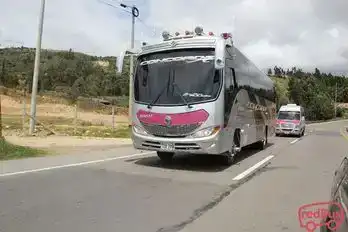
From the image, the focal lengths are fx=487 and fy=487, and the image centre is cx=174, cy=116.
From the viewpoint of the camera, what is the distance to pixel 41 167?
39.8 feet

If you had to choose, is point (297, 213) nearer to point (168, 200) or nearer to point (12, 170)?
point (168, 200)

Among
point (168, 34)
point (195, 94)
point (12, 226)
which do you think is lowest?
point (12, 226)

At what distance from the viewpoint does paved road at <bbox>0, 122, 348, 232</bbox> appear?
676 centimetres

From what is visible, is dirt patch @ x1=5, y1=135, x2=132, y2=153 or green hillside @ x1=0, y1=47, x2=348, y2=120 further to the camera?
green hillside @ x1=0, y1=47, x2=348, y2=120

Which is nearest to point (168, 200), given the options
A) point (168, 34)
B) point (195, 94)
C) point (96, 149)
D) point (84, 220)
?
point (84, 220)

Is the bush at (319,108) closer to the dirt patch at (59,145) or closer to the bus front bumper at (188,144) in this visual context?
the dirt patch at (59,145)

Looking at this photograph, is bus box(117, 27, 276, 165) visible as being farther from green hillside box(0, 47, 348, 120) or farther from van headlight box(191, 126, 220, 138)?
green hillside box(0, 47, 348, 120)

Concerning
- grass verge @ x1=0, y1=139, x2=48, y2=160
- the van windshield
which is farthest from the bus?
the van windshield

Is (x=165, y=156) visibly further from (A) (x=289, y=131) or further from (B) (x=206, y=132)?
(A) (x=289, y=131)

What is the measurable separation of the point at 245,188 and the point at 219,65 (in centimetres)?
313

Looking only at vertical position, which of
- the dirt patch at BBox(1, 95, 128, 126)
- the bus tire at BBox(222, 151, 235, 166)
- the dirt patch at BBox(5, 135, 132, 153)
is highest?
the dirt patch at BBox(1, 95, 128, 126)

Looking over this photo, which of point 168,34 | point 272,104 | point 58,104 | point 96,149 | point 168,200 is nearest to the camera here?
point 168,200

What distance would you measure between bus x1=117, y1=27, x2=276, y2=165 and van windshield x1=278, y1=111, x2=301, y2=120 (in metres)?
23.1

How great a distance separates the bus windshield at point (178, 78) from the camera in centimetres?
1222
